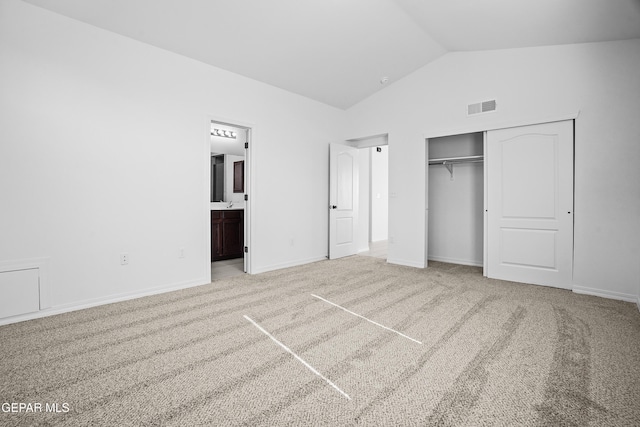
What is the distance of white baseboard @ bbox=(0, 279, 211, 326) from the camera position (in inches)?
106

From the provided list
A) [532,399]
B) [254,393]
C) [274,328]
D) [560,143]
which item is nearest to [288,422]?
[254,393]

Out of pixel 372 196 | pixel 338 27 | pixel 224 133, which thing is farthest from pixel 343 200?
pixel 338 27

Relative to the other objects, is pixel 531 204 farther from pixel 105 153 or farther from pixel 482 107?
pixel 105 153

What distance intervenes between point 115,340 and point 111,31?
3055 mm

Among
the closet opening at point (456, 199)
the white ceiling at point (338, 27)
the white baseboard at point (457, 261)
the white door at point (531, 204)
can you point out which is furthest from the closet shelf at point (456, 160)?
the white baseboard at point (457, 261)

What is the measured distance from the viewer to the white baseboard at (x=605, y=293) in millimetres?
3231

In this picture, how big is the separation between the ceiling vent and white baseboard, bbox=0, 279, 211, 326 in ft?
14.5

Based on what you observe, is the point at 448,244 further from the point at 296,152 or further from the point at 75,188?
the point at 75,188

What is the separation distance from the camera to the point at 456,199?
5176mm

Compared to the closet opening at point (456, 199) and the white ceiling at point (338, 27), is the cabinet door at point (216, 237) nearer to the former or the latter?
the white ceiling at point (338, 27)

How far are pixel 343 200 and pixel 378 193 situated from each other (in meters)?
2.35

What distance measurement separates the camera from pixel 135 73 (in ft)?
10.8

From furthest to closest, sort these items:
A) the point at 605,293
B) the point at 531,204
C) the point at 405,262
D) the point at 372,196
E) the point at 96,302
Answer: the point at 372,196, the point at 405,262, the point at 531,204, the point at 605,293, the point at 96,302

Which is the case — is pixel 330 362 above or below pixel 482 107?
below
